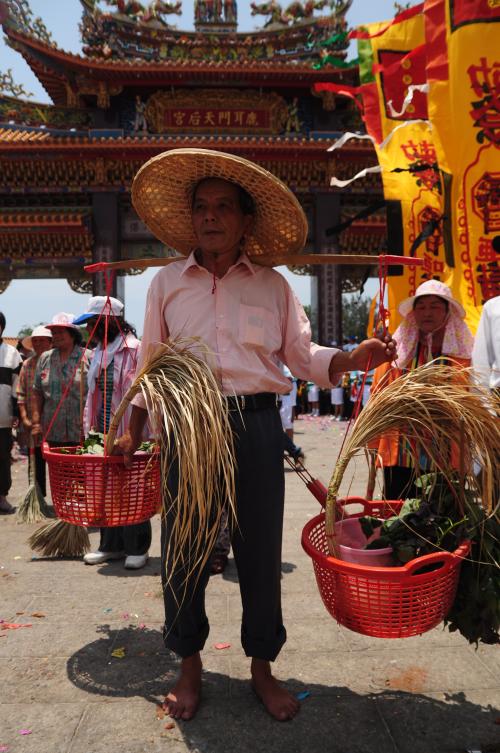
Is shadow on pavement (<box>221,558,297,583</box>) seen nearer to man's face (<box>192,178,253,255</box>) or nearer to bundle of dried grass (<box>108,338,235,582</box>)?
bundle of dried grass (<box>108,338,235,582</box>)

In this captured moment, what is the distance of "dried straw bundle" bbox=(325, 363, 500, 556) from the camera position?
1.74 meters

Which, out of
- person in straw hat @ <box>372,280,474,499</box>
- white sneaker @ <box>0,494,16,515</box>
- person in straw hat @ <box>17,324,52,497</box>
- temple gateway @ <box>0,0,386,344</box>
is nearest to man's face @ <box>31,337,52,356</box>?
person in straw hat @ <box>17,324,52,497</box>

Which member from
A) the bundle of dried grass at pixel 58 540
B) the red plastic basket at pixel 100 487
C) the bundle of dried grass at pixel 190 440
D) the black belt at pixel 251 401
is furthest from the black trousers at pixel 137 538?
the black belt at pixel 251 401

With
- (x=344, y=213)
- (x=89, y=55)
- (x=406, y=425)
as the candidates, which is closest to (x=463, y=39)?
(x=406, y=425)

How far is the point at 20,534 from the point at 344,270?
11.3 m

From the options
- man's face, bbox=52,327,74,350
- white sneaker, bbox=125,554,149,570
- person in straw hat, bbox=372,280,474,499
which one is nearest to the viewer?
person in straw hat, bbox=372,280,474,499

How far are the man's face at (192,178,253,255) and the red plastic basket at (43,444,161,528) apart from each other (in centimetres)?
79

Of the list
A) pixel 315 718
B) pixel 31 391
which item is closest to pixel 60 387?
pixel 31 391

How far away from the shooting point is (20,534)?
443 cm

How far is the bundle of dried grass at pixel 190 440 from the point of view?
70.7 inches

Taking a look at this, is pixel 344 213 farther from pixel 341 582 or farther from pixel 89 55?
pixel 341 582

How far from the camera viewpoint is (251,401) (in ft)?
6.48

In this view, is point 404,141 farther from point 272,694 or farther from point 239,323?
point 272,694

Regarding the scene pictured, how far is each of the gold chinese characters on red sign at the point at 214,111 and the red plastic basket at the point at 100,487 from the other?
42.2ft
